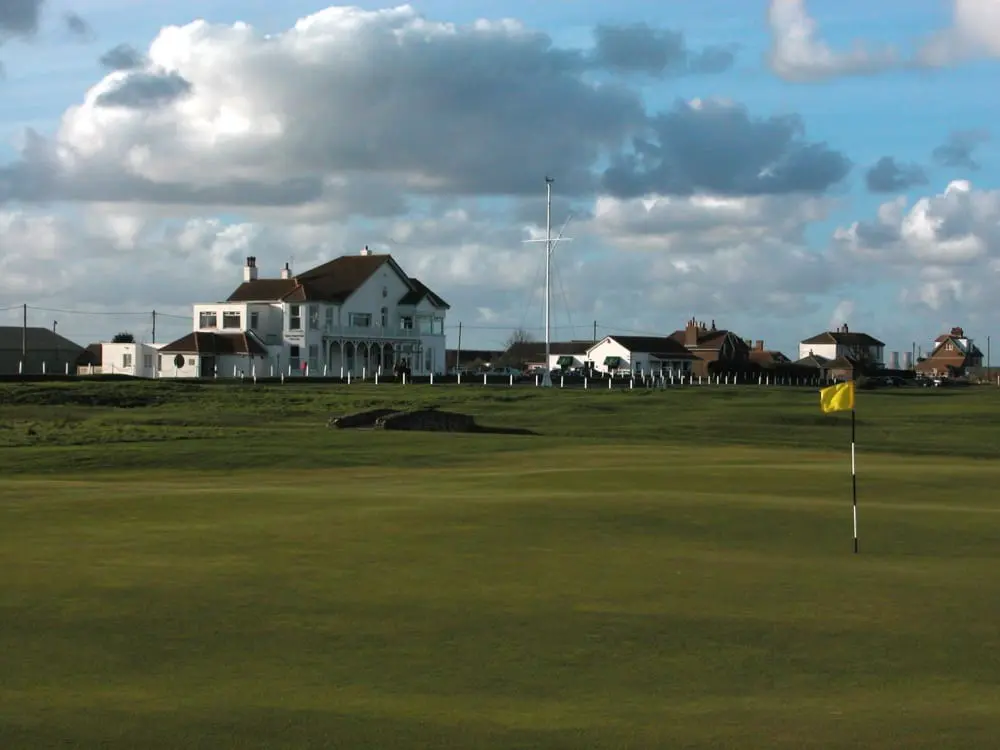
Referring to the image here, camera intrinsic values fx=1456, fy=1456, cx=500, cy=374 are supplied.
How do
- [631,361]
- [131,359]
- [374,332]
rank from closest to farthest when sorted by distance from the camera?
[131,359] < [374,332] < [631,361]

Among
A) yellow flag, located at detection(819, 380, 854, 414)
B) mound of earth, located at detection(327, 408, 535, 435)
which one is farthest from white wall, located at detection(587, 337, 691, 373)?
yellow flag, located at detection(819, 380, 854, 414)

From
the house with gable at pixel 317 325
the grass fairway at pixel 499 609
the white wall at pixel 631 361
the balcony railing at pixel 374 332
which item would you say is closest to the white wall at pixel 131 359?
the house with gable at pixel 317 325

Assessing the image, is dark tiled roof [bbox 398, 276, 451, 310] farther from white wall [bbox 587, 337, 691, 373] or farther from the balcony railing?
white wall [bbox 587, 337, 691, 373]

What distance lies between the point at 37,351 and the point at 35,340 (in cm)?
331

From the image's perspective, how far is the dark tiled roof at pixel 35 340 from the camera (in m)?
149

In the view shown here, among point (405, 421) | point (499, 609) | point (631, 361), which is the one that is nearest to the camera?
point (499, 609)

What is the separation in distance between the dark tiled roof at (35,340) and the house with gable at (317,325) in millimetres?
32103

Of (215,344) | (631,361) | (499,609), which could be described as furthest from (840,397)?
(631,361)

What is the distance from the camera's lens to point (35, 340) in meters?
152

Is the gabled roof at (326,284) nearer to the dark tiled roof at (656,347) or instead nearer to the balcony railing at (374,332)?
the balcony railing at (374,332)

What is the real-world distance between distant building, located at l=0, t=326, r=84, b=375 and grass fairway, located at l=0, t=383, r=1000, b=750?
114m

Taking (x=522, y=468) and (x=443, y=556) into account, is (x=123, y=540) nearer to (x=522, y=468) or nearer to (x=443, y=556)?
(x=443, y=556)

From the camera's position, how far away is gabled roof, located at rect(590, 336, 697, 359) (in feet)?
618

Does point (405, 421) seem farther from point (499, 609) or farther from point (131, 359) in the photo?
point (131, 359)
